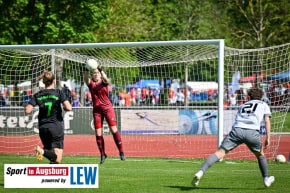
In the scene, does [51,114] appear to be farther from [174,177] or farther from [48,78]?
[174,177]

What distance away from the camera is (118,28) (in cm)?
3866

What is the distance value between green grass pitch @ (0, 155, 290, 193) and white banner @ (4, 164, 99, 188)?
1036 mm

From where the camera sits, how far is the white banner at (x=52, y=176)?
34.0ft

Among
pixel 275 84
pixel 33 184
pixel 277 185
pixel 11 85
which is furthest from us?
Result: pixel 11 85

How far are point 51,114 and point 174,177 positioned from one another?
2.73 m

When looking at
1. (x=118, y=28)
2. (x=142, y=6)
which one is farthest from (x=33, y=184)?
(x=142, y=6)

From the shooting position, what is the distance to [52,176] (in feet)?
34.7

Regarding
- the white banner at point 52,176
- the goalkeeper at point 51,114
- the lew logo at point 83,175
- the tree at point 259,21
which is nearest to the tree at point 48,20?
the tree at point 259,21

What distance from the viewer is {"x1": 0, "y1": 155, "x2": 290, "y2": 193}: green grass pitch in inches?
474

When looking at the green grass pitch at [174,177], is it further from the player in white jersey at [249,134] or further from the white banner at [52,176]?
the white banner at [52,176]

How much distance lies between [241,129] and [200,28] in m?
34.7

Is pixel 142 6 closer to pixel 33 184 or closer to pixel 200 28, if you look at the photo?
pixel 200 28

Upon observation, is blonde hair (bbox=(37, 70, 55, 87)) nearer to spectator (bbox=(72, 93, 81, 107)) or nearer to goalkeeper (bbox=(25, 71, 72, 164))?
goalkeeper (bbox=(25, 71, 72, 164))

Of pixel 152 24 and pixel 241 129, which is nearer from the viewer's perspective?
pixel 241 129
